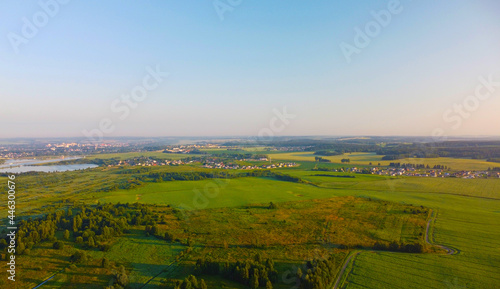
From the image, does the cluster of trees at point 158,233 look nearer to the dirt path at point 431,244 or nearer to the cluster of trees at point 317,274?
the cluster of trees at point 317,274

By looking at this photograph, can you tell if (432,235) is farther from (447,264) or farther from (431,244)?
(447,264)

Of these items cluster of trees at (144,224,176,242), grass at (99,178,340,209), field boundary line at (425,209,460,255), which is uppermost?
field boundary line at (425,209,460,255)

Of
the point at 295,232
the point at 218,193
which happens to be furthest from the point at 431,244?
the point at 218,193

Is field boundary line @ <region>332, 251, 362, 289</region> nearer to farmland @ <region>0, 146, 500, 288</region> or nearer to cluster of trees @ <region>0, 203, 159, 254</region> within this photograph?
farmland @ <region>0, 146, 500, 288</region>

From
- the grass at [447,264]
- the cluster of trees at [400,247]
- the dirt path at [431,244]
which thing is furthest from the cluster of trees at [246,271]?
the cluster of trees at [400,247]

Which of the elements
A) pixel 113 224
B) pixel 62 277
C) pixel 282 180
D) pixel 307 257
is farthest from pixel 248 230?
pixel 282 180

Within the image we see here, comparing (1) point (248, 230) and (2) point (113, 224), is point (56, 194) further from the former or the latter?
(1) point (248, 230)

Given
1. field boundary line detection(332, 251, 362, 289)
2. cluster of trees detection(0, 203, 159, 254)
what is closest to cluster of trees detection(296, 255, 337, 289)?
field boundary line detection(332, 251, 362, 289)
